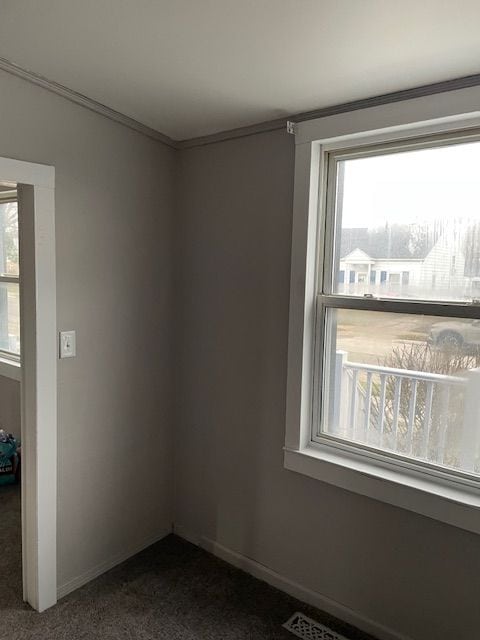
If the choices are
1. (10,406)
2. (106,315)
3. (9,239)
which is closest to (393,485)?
(106,315)

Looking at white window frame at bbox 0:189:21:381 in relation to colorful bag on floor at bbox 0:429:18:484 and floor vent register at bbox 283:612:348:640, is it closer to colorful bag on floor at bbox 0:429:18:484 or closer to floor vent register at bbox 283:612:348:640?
colorful bag on floor at bbox 0:429:18:484

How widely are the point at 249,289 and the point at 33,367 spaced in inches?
40.6

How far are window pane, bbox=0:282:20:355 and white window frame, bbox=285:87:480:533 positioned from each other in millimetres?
2434

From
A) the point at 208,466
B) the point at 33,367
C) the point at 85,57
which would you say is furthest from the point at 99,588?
the point at 85,57

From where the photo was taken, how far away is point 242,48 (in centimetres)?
165

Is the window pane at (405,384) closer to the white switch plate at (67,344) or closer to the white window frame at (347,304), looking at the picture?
the white window frame at (347,304)

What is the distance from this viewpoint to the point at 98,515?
2453mm

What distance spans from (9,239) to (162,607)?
2770 millimetres

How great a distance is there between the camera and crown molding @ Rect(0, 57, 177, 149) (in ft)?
6.37

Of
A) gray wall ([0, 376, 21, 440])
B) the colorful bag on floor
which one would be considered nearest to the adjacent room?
the colorful bag on floor

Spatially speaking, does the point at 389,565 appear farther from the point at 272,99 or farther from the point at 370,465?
the point at 272,99

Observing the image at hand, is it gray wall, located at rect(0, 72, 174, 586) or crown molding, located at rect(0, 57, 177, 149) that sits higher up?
crown molding, located at rect(0, 57, 177, 149)

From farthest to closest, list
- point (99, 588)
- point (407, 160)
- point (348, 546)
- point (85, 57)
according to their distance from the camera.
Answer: point (99, 588) < point (348, 546) < point (407, 160) < point (85, 57)

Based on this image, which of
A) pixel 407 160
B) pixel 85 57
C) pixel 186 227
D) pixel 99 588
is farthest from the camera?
pixel 186 227
